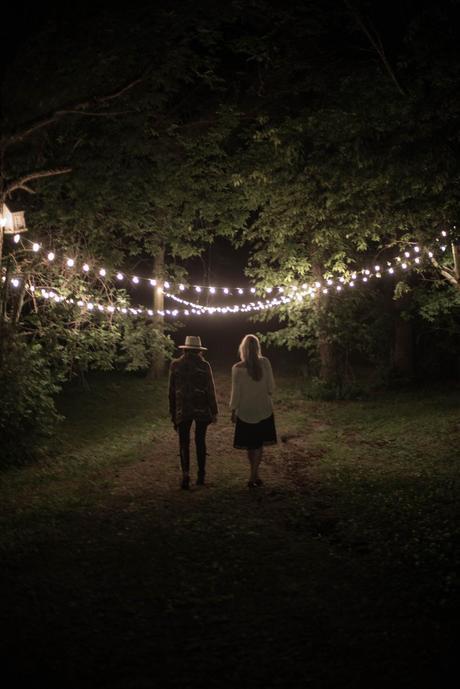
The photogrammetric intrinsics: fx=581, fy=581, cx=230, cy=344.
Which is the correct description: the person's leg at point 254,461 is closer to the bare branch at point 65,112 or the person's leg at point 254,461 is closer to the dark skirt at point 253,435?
the dark skirt at point 253,435

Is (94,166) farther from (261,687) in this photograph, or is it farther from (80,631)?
(261,687)

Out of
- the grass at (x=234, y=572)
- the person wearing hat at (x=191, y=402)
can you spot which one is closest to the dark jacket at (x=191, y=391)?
the person wearing hat at (x=191, y=402)

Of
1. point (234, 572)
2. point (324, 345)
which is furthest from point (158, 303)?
point (234, 572)

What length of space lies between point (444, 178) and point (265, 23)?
12.7 feet

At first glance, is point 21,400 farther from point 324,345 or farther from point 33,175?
point 324,345

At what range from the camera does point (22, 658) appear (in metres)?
3.36

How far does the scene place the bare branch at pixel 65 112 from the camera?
8.93m

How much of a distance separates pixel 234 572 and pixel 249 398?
2.97 metres

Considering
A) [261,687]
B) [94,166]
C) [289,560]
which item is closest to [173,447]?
[94,166]

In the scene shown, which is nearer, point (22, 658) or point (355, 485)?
point (22, 658)

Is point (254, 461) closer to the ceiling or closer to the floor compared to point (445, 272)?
closer to the floor

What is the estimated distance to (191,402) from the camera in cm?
745

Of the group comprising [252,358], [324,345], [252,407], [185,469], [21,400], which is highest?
[324,345]

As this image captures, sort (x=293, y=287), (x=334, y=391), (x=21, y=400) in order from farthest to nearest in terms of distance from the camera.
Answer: (x=334, y=391)
(x=293, y=287)
(x=21, y=400)
